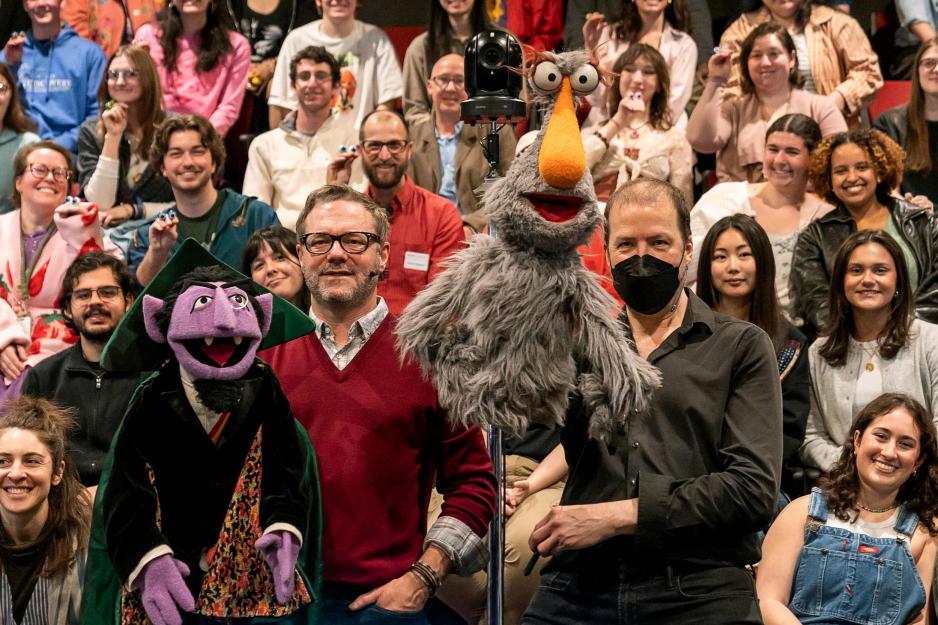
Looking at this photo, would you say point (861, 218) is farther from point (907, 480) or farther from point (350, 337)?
point (350, 337)

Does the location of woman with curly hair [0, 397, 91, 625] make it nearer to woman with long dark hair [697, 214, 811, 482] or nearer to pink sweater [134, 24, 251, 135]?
woman with long dark hair [697, 214, 811, 482]

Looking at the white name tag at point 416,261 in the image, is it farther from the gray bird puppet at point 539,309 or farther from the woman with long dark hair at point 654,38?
the gray bird puppet at point 539,309

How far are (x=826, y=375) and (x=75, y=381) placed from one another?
86.1 inches

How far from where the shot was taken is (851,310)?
384 centimetres

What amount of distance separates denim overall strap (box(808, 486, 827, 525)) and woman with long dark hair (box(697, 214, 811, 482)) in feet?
1.28

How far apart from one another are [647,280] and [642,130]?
3109mm

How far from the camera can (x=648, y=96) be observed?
5023 mm

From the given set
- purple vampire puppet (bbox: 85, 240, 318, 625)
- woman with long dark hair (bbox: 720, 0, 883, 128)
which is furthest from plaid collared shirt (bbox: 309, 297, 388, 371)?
woman with long dark hair (bbox: 720, 0, 883, 128)

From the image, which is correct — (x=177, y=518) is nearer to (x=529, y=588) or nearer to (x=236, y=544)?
(x=236, y=544)

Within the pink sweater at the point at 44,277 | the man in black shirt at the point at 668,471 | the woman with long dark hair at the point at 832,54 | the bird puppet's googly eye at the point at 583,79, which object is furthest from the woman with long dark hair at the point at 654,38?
the bird puppet's googly eye at the point at 583,79

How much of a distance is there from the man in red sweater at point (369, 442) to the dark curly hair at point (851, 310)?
1.79m

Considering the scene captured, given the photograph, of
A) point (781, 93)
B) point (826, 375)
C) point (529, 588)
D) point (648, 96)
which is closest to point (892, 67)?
point (781, 93)

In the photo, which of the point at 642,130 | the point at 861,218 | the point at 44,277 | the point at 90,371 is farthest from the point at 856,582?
the point at 44,277

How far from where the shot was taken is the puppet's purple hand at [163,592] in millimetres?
2023
